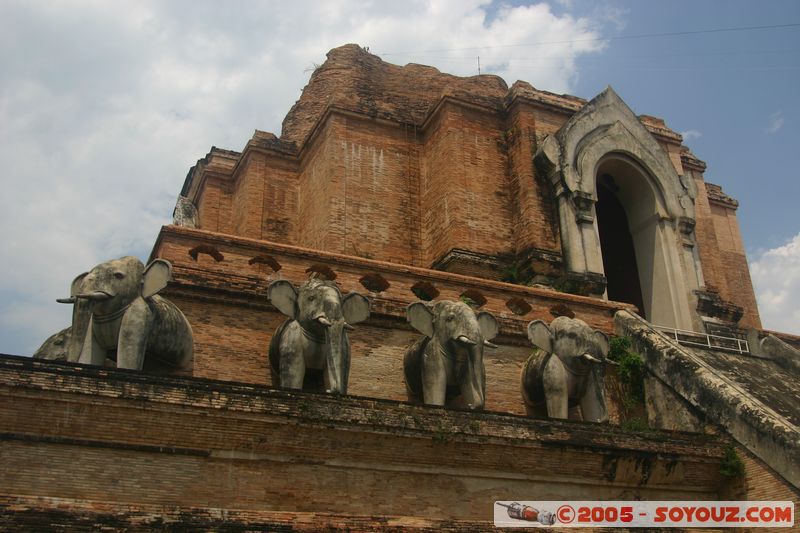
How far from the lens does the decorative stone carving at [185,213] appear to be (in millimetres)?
20219

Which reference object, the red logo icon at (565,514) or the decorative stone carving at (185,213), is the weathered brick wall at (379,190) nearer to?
→ the decorative stone carving at (185,213)

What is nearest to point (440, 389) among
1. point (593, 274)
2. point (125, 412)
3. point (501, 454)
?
point (501, 454)

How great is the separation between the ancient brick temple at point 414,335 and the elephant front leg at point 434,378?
0.97 metres

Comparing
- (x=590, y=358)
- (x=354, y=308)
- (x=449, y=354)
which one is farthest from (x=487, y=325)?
(x=354, y=308)

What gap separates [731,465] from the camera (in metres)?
11.1

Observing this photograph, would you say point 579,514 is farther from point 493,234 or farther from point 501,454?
point 493,234

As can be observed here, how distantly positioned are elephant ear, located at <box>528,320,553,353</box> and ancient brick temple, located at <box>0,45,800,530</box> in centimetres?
108

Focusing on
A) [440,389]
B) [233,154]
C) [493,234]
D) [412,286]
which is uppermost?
[233,154]

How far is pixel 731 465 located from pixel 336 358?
4978 millimetres

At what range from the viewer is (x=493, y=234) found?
681 inches

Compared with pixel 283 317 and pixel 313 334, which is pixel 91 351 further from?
pixel 283 317

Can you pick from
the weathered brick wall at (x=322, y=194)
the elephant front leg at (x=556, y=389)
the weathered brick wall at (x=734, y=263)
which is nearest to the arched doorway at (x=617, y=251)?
the weathered brick wall at (x=734, y=263)

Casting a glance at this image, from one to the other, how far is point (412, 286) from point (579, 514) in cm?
479

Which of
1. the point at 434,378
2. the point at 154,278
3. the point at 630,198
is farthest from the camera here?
the point at 630,198
